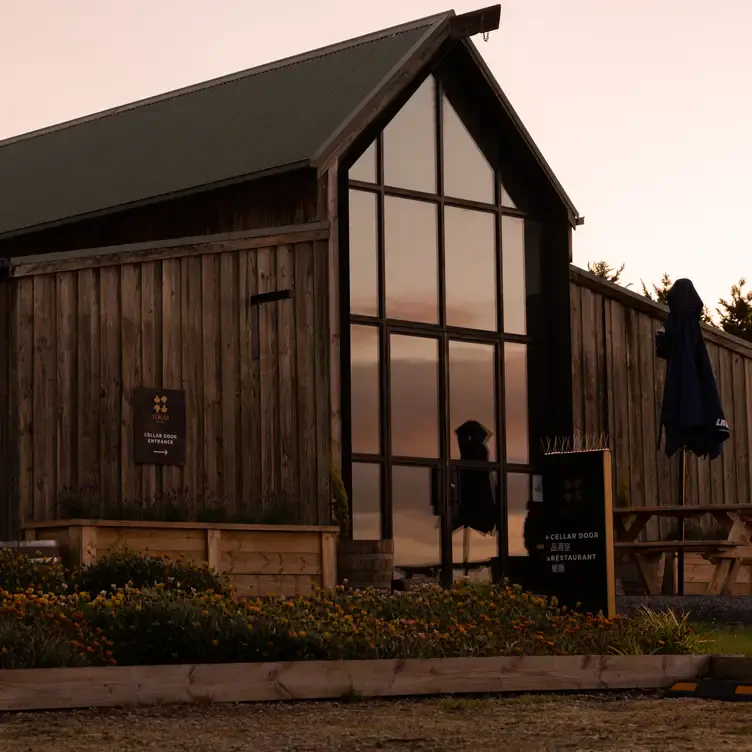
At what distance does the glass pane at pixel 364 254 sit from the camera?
1969 centimetres

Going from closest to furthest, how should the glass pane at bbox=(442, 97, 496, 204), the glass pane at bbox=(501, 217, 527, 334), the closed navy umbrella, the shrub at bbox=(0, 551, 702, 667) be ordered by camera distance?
the shrub at bbox=(0, 551, 702, 667) → the closed navy umbrella → the glass pane at bbox=(442, 97, 496, 204) → the glass pane at bbox=(501, 217, 527, 334)

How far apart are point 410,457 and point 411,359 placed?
1333 millimetres

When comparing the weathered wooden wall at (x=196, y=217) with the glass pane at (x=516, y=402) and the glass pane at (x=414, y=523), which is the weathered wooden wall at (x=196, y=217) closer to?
the glass pane at (x=414, y=523)

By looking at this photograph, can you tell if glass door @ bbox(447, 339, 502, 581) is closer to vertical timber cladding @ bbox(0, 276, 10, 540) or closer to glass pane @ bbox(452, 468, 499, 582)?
glass pane @ bbox(452, 468, 499, 582)

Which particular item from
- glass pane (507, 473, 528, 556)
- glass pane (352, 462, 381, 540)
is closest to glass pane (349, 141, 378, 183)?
glass pane (352, 462, 381, 540)

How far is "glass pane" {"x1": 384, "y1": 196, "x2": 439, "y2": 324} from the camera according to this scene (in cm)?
2012

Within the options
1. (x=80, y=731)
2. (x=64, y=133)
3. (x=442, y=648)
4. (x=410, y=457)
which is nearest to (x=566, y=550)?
(x=442, y=648)

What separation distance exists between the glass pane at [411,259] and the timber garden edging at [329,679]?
868cm

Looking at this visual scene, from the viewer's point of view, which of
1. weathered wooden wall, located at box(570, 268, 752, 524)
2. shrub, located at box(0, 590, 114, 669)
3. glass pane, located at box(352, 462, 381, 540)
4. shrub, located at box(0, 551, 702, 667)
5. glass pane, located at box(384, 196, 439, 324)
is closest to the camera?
shrub, located at box(0, 590, 114, 669)

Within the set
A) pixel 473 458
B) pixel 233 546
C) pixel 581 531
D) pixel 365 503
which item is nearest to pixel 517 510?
pixel 473 458

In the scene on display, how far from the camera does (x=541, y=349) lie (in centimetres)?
2198

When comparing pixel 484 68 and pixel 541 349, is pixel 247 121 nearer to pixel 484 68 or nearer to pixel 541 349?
pixel 484 68

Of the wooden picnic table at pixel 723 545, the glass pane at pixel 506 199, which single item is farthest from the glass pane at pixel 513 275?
the wooden picnic table at pixel 723 545

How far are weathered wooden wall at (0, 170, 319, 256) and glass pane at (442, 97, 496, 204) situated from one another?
2565mm
